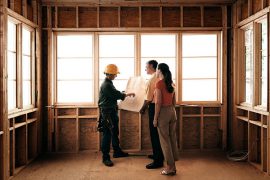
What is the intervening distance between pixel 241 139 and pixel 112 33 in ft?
10.5

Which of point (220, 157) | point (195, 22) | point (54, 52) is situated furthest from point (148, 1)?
point (220, 157)

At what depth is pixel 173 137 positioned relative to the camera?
4.95 m

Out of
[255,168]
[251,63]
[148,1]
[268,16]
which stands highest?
[148,1]

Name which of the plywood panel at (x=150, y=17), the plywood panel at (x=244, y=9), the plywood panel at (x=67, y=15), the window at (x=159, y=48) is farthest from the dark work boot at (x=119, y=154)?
the plywood panel at (x=244, y=9)

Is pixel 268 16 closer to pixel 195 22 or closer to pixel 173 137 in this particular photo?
pixel 195 22

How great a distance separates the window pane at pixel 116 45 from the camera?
21.6ft

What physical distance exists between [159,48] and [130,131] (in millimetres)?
1736

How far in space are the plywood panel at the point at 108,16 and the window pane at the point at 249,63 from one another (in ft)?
8.22

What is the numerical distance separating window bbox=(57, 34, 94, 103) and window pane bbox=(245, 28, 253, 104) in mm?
2956

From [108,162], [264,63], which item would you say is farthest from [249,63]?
[108,162]

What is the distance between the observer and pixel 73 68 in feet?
21.5

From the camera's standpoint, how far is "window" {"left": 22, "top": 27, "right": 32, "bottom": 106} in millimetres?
5785

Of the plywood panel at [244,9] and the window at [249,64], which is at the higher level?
the plywood panel at [244,9]

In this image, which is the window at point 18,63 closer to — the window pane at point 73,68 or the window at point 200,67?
the window pane at point 73,68
